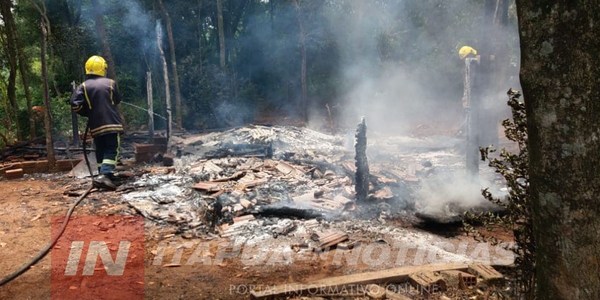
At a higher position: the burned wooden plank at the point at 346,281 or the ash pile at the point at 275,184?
the ash pile at the point at 275,184

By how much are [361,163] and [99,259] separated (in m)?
3.82

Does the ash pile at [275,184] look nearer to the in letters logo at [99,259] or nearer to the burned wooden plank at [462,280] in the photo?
the in letters logo at [99,259]

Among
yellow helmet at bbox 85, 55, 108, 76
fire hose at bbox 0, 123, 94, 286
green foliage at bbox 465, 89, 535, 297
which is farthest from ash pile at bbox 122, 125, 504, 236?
green foliage at bbox 465, 89, 535, 297

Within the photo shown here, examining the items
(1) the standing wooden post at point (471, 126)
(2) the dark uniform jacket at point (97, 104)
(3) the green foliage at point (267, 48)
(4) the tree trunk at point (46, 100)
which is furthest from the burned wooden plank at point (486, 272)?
(3) the green foliage at point (267, 48)

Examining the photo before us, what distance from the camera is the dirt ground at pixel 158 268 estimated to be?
371 centimetres

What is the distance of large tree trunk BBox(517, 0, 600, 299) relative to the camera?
140cm

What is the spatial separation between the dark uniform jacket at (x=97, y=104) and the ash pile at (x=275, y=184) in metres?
1.17

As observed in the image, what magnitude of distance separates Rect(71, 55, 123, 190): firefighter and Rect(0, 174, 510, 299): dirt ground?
138 centimetres

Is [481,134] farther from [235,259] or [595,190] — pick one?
[595,190]

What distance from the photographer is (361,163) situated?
A: 611 centimetres

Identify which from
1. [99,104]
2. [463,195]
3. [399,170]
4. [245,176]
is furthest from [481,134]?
[99,104]

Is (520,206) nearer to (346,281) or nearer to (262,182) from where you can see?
(346,281)

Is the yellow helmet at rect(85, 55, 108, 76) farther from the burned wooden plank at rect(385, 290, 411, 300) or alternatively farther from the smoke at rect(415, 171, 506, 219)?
the burned wooden plank at rect(385, 290, 411, 300)

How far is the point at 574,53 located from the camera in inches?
55.6
